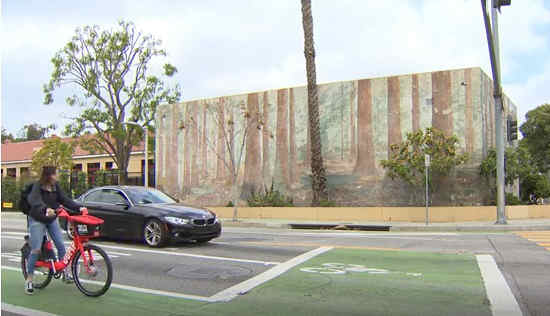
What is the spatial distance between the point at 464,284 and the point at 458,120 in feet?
59.1

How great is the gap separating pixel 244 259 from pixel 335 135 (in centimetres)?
1778

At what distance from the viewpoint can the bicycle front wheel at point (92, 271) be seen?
6.72 meters

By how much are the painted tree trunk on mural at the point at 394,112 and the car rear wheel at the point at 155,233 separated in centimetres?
1630

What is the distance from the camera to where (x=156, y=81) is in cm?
4016

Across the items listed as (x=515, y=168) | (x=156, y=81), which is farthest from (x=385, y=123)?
(x=156, y=81)

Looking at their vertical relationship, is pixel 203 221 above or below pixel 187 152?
below

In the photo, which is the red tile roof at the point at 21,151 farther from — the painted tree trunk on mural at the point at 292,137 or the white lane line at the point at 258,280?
the white lane line at the point at 258,280

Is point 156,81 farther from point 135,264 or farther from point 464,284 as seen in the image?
point 464,284

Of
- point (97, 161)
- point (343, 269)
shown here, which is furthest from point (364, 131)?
point (97, 161)

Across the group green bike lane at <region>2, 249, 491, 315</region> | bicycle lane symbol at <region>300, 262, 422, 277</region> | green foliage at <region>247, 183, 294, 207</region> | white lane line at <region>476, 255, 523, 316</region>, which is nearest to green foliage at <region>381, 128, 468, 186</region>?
green foliage at <region>247, 183, 294, 207</region>

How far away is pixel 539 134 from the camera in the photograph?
49562 millimetres

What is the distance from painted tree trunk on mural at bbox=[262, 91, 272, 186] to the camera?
28906mm

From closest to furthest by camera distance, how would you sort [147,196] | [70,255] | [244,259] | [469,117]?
[70,255] → [244,259] → [147,196] → [469,117]

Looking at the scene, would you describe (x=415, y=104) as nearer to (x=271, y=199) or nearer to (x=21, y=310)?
(x=271, y=199)
